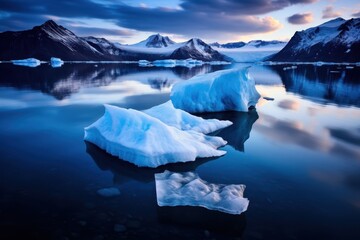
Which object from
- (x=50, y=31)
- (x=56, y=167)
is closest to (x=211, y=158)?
(x=56, y=167)

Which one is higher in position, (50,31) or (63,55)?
(50,31)

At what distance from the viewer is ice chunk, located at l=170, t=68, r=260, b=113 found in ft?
42.2

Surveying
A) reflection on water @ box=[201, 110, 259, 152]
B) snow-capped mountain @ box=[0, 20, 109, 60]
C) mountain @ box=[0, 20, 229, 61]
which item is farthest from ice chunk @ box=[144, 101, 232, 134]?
snow-capped mountain @ box=[0, 20, 109, 60]

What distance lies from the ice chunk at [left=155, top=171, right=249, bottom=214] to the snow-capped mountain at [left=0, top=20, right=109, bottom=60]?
142702mm

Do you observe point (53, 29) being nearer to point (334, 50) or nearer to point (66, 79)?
point (334, 50)

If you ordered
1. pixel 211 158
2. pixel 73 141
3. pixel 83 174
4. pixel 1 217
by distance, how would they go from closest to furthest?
pixel 1 217
pixel 83 174
pixel 211 158
pixel 73 141

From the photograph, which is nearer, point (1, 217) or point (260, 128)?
point (1, 217)

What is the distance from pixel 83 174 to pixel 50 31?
18867cm

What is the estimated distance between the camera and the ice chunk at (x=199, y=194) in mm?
4473

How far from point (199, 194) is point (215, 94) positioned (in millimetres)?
8963

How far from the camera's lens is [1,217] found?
13.9 ft

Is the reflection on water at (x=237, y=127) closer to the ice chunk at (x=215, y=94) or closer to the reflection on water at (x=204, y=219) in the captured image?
the ice chunk at (x=215, y=94)

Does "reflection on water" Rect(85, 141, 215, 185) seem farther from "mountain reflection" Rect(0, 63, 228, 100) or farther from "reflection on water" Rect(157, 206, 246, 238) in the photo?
→ "mountain reflection" Rect(0, 63, 228, 100)

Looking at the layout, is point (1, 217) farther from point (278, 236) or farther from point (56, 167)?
point (278, 236)
